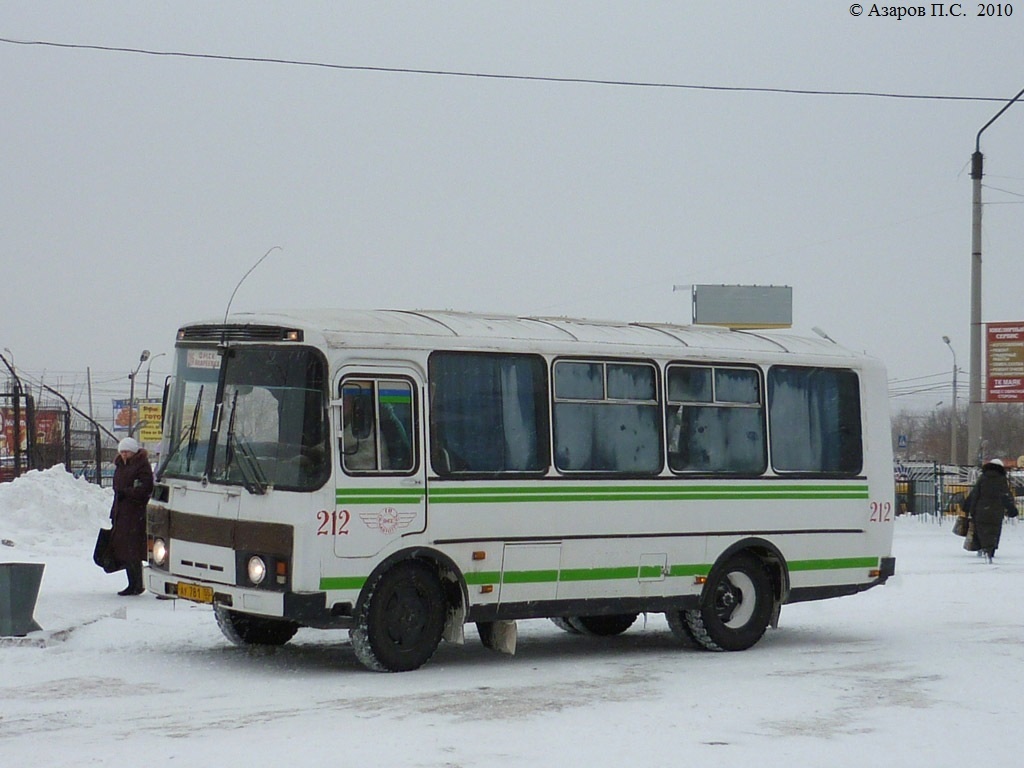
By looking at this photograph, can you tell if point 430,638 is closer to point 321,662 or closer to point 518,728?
point 321,662

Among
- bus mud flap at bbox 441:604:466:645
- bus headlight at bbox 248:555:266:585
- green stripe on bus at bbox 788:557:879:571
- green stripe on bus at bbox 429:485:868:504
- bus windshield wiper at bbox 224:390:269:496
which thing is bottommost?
bus mud flap at bbox 441:604:466:645

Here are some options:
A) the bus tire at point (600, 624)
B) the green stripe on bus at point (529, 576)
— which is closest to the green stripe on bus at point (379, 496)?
the green stripe on bus at point (529, 576)

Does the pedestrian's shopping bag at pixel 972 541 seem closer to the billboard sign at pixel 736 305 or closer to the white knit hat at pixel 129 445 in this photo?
the white knit hat at pixel 129 445

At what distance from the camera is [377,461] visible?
12078mm

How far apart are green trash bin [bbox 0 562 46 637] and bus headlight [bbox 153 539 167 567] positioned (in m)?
1.11

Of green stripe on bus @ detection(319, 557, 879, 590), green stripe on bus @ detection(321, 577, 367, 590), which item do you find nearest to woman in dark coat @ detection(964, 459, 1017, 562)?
green stripe on bus @ detection(319, 557, 879, 590)

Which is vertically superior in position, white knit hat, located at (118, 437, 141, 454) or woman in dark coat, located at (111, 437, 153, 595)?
white knit hat, located at (118, 437, 141, 454)

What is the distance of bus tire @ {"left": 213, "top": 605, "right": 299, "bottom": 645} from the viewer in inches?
519

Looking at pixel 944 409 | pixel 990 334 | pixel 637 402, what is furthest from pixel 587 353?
pixel 944 409

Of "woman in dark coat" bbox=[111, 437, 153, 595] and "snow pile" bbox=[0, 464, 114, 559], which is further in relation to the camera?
"snow pile" bbox=[0, 464, 114, 559]

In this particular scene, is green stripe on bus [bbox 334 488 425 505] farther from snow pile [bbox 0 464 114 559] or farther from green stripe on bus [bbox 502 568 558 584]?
snow pile [bbox 0 464 114 559]

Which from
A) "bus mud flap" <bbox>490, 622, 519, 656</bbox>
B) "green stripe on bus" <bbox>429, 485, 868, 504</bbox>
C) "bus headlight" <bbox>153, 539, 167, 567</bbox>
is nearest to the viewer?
"green stripe on bus" <bbox>429, 485, 868, 504</bbox>

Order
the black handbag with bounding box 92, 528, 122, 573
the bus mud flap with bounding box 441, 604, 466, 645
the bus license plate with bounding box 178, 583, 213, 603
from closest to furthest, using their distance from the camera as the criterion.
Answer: the bus license plate with bounding box 178, 583, 213, 603, the bus mud flap with bounding box 441, 604, 466, 645, the black handbag with bounding box 92, 528, 122, 573

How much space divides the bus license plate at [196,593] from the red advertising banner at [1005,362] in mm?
35806
